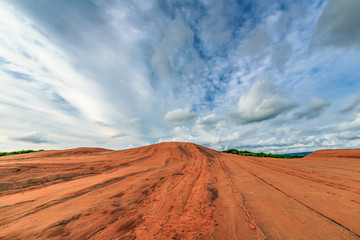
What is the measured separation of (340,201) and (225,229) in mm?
4076

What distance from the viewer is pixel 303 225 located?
315cm

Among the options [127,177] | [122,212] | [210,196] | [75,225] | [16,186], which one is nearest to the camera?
[75,225]

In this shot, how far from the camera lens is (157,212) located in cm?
426

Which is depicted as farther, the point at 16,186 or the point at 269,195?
the point at 16,186

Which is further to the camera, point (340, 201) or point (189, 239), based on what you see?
point (340, 201)

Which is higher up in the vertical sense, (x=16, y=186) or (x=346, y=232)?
(x=16, y=186)

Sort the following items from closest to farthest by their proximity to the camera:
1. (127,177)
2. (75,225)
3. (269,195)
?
1. (75,225)
2. (269,195)
3. (127,177)

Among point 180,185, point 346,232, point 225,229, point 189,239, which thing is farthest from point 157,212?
point 346,232

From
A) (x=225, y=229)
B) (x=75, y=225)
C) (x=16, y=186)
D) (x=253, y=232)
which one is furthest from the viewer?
(x=16, y=186)

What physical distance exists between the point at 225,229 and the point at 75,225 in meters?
3.81

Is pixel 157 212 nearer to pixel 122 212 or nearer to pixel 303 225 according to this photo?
pixel 122 212

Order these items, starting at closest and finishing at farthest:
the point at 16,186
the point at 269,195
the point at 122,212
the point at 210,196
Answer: the point at 122,212, the point at 269,195, the point at 210,196, the point at 16,186

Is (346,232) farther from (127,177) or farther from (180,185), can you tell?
(127,177)

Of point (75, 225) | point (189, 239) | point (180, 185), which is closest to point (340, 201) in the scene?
point (189, 239)
